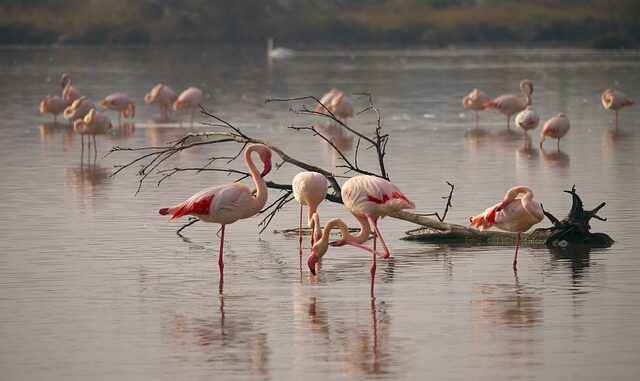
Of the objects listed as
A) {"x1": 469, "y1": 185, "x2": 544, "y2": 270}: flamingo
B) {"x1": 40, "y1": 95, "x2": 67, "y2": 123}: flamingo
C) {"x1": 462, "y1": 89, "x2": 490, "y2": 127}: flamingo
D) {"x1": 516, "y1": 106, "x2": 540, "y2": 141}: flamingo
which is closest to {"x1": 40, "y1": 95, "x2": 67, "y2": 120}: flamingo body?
{"x1": 40, "y1": 95, "x2": 67, "y2": 123}: flamingo

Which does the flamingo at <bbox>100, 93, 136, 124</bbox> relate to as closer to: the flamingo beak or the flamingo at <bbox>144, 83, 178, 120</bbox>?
the flamingo at <bbox>144, 83, 178, 120</bbox>

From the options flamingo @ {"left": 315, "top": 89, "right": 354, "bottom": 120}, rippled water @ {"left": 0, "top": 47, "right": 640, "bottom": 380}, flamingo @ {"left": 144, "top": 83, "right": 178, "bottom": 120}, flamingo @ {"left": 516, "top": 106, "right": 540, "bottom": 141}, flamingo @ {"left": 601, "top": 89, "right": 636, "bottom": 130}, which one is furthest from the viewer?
flamingo @ {"left": 144, "top": 83, "right": 178, "bottom": 120}

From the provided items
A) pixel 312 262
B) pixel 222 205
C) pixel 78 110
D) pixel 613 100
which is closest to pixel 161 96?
pixel 78 110

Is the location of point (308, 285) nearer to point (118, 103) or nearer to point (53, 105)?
point (118, 103)

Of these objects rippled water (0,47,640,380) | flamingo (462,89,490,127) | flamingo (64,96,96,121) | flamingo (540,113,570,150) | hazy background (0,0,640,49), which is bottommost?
rippled water (0,47,640,380)

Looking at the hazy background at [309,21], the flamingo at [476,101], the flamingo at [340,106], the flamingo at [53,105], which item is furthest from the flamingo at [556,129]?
the hazy background at [309,21]

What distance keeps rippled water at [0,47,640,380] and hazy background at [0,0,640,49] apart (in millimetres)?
65154

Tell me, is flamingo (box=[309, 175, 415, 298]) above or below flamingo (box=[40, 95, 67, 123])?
below

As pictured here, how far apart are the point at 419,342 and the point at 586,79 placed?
125 feet

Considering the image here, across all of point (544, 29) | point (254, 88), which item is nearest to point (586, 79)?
point (254, 88)

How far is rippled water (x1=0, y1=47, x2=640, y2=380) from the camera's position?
9.48 m

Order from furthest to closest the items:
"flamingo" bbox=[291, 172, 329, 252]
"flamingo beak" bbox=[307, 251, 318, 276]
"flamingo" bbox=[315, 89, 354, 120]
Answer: "flamingo" bbox=[315, 89, 354, 120], "flamingo" bbox=[291, 172, 329, 252], "flamingo beak" bbox=[307, 251, 318, 276]

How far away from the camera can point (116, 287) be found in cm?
1205

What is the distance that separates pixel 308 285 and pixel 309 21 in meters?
81.8
